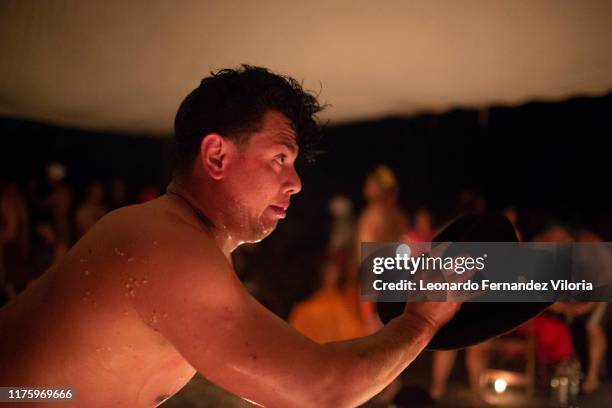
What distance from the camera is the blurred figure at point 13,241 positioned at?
2961mm

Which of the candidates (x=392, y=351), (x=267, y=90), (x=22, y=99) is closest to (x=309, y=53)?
(x=22, y=99)

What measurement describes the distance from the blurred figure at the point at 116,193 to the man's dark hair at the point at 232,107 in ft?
12.5

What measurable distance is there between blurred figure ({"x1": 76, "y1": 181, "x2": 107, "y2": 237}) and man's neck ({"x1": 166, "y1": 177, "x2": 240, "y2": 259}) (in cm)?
307

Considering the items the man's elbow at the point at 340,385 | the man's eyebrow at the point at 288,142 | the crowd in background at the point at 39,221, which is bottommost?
the man's elbow at the point at 340,385

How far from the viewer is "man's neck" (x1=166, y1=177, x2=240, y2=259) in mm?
922

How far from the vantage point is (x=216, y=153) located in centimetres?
92

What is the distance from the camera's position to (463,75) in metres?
3.08

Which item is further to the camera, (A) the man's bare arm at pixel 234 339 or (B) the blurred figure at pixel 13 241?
(B) the blurred figure at pixel 13 241

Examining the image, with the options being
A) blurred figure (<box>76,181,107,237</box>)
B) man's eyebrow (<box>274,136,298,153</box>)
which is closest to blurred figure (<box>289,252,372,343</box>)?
blurred figure (<box>76,181,107,237</box>)

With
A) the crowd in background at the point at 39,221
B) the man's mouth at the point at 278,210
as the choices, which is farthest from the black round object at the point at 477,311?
the crowd in background at the point at 39,221

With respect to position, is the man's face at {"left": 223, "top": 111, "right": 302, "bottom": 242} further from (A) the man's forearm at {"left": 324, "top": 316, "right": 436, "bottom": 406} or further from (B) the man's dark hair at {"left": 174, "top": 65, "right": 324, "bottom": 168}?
(A) the man's forearm at {"left": 324, "top": 316, "right": 436, "bottom": 406}

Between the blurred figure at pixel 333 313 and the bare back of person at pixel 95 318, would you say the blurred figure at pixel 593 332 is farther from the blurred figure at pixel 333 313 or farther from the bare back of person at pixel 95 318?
the bare back of person at pixel 95 318

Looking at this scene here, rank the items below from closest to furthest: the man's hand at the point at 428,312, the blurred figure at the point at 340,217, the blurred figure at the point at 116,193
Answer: the man's hand at the point at 428,312 → the blurred figure at the point at 116,193 → the blurred figure at the point at 340,217

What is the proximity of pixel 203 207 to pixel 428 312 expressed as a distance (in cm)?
42
